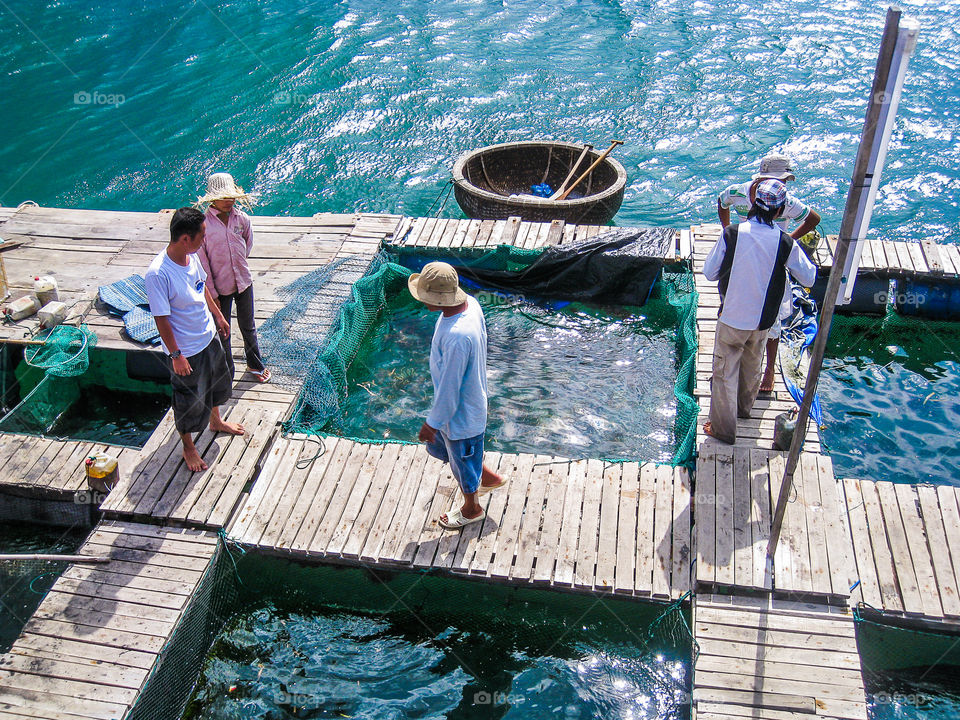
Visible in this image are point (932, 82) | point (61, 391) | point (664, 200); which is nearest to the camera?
point (61, 391)

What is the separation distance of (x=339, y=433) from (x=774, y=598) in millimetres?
3871

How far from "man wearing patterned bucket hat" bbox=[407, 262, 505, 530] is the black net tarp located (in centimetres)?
391

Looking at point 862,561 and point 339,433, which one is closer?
point 862,561

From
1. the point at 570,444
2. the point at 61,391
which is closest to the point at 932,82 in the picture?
the point at 570,444

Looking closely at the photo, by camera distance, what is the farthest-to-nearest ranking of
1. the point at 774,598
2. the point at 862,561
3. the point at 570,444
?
1. the point at 570,444
2. the point at 862,561
3. the point at 774,598

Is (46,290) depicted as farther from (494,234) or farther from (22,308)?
(494,234)

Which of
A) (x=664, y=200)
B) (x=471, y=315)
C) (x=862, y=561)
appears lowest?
(x=664, y=200)

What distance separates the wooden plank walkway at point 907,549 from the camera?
194 inches

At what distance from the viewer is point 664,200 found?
11281mm

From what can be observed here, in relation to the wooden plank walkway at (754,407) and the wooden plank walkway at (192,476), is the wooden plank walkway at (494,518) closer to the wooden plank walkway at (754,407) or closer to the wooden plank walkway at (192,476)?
the wooden plank walkway at (192,476)

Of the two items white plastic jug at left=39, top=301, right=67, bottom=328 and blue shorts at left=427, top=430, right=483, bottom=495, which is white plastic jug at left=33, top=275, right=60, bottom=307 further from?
blue shorts at left=427, top=430, right=483, bottom=495

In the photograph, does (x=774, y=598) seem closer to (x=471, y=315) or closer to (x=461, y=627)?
(x=461, y=627)

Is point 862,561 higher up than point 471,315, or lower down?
lower down
